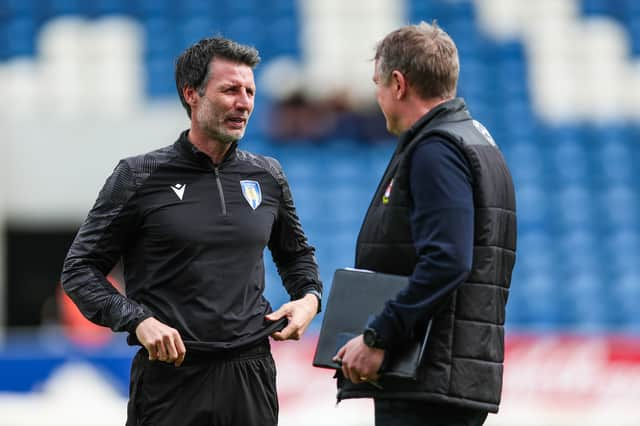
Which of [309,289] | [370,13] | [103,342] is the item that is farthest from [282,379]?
[370,13]

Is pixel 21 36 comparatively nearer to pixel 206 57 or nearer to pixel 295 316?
pixel 206 57

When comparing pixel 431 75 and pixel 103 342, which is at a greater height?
pixel 431 75

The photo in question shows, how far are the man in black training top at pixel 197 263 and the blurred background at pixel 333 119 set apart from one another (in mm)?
5400

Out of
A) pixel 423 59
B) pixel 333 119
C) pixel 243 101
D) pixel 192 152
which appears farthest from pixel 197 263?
pixel 333 119

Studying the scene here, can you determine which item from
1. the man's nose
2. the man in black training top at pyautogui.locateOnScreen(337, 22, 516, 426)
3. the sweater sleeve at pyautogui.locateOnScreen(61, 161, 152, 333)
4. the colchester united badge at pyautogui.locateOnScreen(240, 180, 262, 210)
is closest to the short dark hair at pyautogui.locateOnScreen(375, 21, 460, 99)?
the man in black training top at pyautogui.locateOnScreen(337, 22, 516, 426)

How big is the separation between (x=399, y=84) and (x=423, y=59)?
0.32 feet

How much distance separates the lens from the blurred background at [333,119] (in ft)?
31.1

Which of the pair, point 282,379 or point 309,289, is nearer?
point 309,289

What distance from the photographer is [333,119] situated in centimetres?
977

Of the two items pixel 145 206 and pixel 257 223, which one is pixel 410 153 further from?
pixel 145 206

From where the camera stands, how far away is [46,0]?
10219 mm

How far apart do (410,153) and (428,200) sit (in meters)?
0.16

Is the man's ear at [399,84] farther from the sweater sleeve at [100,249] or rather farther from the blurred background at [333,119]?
the blurred background at [333,119]

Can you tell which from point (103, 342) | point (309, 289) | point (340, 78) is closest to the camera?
point (309, 289)
